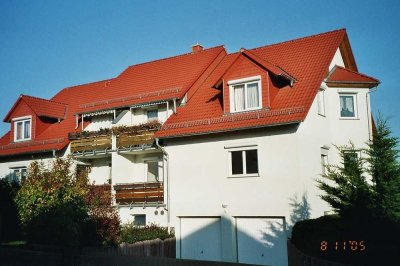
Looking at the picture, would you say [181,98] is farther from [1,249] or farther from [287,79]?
[1,249]

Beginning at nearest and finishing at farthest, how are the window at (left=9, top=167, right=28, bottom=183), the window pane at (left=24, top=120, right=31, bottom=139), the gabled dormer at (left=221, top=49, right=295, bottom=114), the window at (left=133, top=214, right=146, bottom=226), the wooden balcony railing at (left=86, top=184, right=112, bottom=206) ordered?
the gabled dormer at (left=221, top=49, right=295, bottom=114)
the wooden balcony railing at (left=86, top=184, right=112, bottom=206)
the window at (left=133, top=214, right=146, bottom=226)
the window at (left=9, top=167, right=28, bottom=183)
the window pane at (left=24, top=120, right=31, bottom=139)

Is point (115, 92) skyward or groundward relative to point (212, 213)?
skyward

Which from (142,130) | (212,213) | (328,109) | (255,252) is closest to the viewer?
(255,252)

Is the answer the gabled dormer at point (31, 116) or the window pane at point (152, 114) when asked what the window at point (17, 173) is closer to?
the gabled dormer at point (31, 116)

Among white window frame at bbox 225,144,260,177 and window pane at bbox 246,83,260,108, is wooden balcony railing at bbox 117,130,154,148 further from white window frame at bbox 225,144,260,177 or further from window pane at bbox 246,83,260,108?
window pane at bbox 246,83,260,108

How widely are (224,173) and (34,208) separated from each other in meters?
8.58

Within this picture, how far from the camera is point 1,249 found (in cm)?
1912

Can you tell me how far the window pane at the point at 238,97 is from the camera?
2085 cm

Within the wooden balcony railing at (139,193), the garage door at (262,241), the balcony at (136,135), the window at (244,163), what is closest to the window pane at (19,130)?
the balcony at (136,135)

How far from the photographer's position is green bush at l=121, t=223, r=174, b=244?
2022 cm

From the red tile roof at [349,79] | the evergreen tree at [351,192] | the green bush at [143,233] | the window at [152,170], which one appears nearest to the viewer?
the evergreen tree at [351,192]

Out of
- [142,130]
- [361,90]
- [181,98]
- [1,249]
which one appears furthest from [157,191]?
[361,90]

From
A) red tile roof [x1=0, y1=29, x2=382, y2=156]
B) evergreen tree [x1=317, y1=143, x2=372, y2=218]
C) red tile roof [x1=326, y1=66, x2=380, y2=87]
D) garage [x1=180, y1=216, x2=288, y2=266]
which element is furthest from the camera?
red tile roof [x1=326, y1=66, x2=380, y2=87]

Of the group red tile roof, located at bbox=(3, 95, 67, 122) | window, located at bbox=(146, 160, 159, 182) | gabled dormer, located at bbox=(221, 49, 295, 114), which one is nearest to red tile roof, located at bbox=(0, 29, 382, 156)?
red tile roof, located at bbox=(3, 95, 67, 122)
